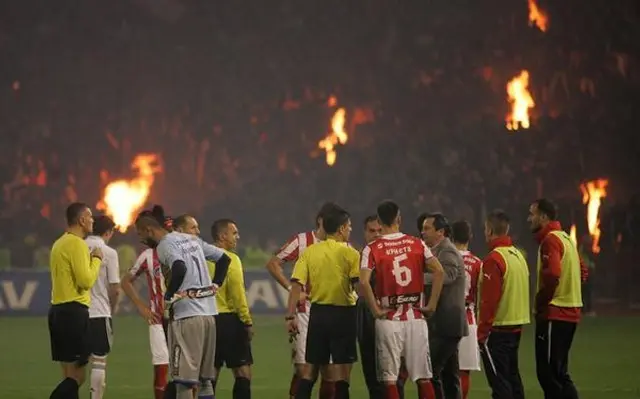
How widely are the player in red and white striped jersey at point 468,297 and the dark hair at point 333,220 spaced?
1.53m

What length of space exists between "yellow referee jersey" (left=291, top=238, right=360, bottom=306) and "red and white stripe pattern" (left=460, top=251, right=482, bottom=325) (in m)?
1.53

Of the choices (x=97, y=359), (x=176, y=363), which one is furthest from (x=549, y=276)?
(x=97, y=359)

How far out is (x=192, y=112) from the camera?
50.8 metres

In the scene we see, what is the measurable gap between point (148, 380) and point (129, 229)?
25.6 m

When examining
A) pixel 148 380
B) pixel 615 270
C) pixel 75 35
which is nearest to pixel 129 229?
pixel 75 35

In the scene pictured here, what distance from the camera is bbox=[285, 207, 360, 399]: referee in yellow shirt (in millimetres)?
11648

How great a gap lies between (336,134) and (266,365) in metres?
30.6

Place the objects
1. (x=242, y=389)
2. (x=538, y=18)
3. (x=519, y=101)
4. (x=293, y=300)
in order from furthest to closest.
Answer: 1. (x=538, y=18)
2. (x=519, y=101)
3. (x=242, y=389)
4. (x=293, y=300)

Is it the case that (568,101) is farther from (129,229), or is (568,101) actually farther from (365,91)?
(129,229)

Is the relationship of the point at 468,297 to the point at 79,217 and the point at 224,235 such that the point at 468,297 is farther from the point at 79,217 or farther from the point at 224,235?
the point at 79,217

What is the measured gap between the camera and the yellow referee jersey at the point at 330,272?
38.2 feet

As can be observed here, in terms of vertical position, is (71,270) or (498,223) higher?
(498,223)

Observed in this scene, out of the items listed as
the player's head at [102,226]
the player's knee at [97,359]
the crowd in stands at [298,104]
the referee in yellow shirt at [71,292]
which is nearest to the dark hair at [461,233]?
the player's head at [102,226]

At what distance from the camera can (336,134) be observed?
163ft
